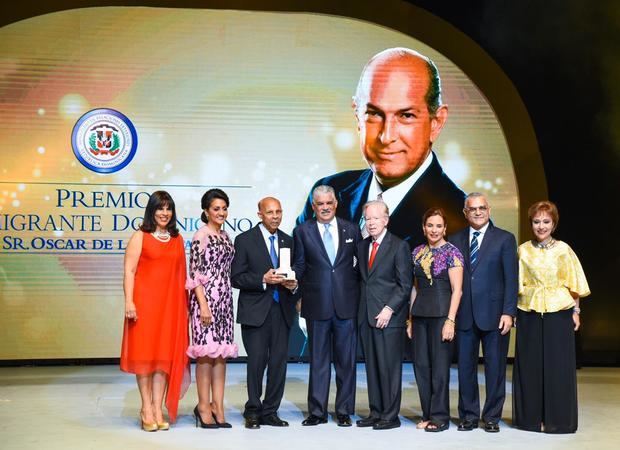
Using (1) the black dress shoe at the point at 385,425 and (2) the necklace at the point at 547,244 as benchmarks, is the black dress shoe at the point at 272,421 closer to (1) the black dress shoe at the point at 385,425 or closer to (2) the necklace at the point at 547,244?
(1) the black dress shoe at the point at 385,425

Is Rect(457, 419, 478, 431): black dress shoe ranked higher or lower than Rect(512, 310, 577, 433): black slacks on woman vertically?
lower

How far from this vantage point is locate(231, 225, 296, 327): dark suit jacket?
520 cm

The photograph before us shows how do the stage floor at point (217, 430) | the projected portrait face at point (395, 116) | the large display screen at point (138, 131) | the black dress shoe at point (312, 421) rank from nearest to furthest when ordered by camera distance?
the stage floor at point (217, 430) < the black dress shoe at point (312, 421) < the large display screen at point (138, 131) < the projected portrait face at point (395, 116)

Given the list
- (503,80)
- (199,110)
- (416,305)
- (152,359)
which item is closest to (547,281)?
(416,305)

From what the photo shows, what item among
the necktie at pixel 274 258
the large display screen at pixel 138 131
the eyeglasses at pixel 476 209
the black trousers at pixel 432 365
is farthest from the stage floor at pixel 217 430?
the eyeglasses at pixel 476 209

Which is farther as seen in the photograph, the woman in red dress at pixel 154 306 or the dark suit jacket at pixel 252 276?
the dark suit jacket at pixel 252 276

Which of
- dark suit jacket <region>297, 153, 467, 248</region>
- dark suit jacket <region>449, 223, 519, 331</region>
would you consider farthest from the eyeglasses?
dark suit jacket <region>297, 153, 467, 248</region>

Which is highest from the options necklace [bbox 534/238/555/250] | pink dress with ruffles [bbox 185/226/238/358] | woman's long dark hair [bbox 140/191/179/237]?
woman's long dark hair [bbox 140/191/179/237]

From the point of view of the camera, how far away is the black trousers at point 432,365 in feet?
16.8

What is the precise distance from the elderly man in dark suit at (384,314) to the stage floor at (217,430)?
19 centimetres

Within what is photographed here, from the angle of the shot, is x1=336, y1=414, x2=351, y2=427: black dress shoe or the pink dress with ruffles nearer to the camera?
the pink dress with ruffles

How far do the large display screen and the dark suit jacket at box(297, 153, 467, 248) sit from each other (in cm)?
9

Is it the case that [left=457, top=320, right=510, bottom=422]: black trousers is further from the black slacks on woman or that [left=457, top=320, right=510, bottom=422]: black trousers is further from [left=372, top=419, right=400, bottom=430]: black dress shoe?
[left=372, top=419, right=400, bottom=430]: black dress shoe

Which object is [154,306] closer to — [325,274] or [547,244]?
[325,274]
